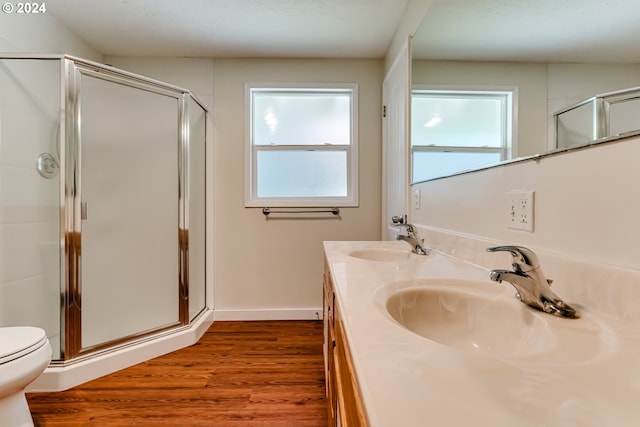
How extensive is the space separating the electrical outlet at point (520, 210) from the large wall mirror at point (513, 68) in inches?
4.5

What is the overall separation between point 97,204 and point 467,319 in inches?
89.2

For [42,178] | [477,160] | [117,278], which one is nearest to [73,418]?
[117,278]

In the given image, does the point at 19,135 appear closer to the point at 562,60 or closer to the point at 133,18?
the point at 133,18

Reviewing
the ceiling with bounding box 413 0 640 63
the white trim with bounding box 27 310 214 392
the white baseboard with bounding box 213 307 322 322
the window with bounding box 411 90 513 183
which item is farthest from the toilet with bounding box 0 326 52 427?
the ceiling with bounding box 413 0 640 63

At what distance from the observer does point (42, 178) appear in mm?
1694

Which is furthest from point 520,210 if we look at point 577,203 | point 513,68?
point 513,68

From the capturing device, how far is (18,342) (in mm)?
1118

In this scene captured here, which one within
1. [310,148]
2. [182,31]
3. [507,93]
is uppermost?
[182,31]

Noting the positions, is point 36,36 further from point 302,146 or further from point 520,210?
point 520,210

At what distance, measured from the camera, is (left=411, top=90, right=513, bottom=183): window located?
91cm

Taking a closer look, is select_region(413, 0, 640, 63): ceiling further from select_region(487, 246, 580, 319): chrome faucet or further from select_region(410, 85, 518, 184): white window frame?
select_region(487, 246, 580, 319): chrome faucet

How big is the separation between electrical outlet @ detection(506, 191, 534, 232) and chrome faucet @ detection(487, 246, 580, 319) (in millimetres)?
222

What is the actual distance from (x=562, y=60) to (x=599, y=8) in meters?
0.10

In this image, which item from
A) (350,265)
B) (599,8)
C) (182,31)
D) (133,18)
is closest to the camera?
(599,8)
